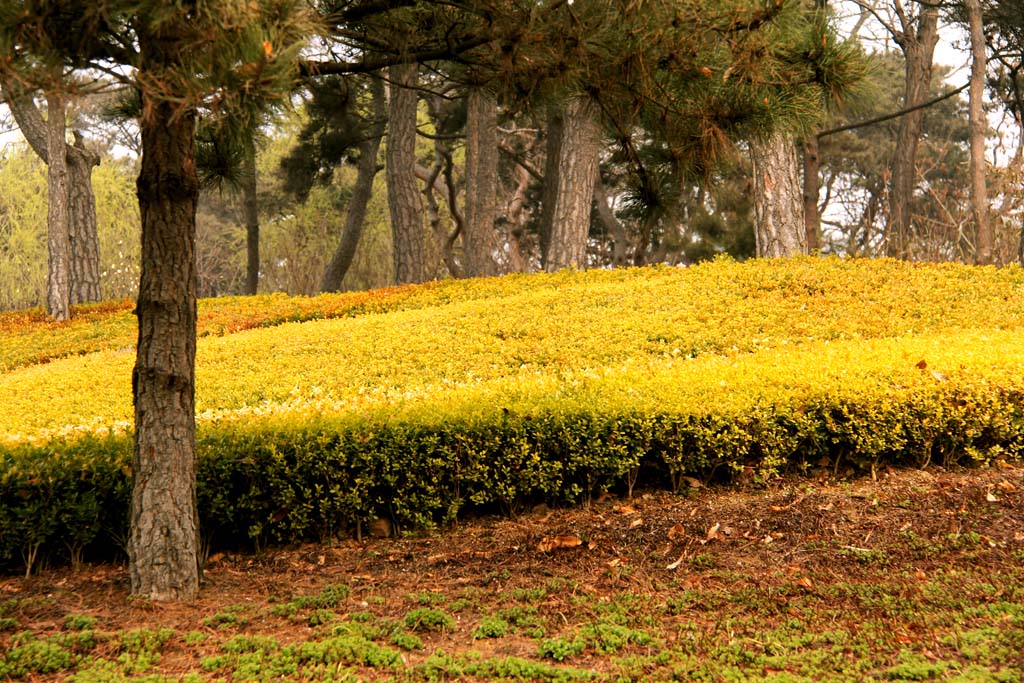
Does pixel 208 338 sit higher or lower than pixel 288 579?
higher

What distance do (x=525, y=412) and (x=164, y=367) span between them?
2.04 meters

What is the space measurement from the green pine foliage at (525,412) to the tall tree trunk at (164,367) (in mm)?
737

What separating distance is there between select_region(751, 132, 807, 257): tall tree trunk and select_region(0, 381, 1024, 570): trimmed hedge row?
610cm

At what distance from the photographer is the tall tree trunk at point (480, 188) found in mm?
14703

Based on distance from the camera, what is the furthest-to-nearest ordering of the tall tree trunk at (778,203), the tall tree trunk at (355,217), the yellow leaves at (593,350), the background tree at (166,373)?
the tall tree trunk at (355,217) → the tall tree trunk at (778,203) → the yellow leaves at (593,350) → the background tree at (166,373)

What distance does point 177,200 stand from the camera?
3.92 m

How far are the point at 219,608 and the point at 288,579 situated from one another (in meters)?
0.51

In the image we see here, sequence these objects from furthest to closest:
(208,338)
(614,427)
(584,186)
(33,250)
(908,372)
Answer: (33,250)
(584,186)
(208,338)
(908,372)
(614,427)

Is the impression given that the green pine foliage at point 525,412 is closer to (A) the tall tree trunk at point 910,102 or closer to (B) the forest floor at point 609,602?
(B) the forest floor at point 609,602

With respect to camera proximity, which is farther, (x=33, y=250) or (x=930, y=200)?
(x=930, y=200)

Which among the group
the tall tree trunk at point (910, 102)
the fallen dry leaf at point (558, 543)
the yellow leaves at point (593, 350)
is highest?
the tall tree trunk at point (910, 102)

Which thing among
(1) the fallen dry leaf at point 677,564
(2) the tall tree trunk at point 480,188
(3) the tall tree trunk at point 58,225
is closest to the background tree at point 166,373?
(1) the fallen dry leaf at point 677,564

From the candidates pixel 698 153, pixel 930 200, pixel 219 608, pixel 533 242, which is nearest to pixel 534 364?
pixel 698 153

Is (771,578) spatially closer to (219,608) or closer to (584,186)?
(219,608)
